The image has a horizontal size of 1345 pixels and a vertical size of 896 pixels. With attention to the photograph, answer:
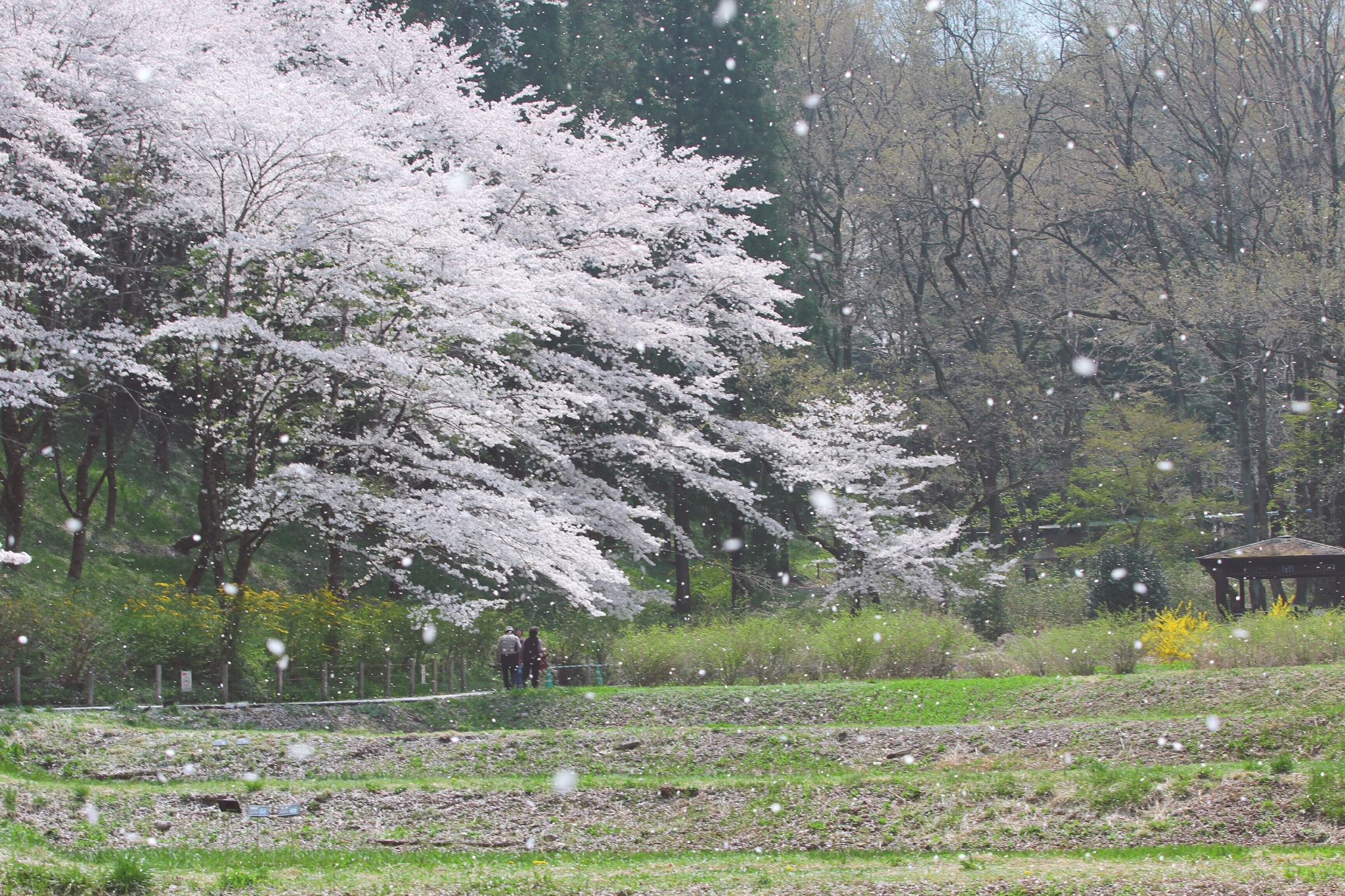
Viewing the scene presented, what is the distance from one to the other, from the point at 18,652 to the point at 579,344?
42.9ft

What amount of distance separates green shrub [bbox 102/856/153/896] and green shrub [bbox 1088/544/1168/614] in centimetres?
2105

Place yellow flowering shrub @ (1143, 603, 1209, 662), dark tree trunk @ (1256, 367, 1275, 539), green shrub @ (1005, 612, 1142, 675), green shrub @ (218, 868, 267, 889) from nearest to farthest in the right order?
green shrub @ (218, 868, 267, 889) < green shrub @ (1005, 612, 1142, 675) < yellow flowering shrub @ (1143, 603, 1209, 662) < dark tree trunk @ (1256, 367, 1275, 539)

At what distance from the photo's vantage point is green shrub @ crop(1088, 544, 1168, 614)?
24.9 m

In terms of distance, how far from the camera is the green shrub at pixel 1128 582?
24.9 metres

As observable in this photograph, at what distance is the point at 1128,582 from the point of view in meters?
25.1

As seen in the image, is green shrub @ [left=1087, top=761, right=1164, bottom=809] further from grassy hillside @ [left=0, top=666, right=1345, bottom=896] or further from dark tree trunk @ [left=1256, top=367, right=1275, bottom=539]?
dark tree trunk @ [left=1256, top=367, right=1275, bottom=539]

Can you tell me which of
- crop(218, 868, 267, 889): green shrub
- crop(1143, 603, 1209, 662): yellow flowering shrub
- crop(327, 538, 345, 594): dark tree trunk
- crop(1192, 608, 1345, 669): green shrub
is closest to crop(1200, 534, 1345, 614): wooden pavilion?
crop(1143, 603, 1209, 662): yellow flowering shrub

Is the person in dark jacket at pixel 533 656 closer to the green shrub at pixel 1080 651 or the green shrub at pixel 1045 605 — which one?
the green shrub at pixel 1080 651

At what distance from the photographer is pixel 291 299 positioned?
18.0 meters

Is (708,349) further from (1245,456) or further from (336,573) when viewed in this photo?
(1245,456)

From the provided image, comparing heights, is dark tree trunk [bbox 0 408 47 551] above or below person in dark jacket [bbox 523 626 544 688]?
above

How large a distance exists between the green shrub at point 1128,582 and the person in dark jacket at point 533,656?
12.1 metres

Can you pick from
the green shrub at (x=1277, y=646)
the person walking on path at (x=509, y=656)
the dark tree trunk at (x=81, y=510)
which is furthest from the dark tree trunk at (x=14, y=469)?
the green shrub at (x=1277, y=646)

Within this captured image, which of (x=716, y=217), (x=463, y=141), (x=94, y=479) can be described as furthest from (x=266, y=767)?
(x=716, y=217)
